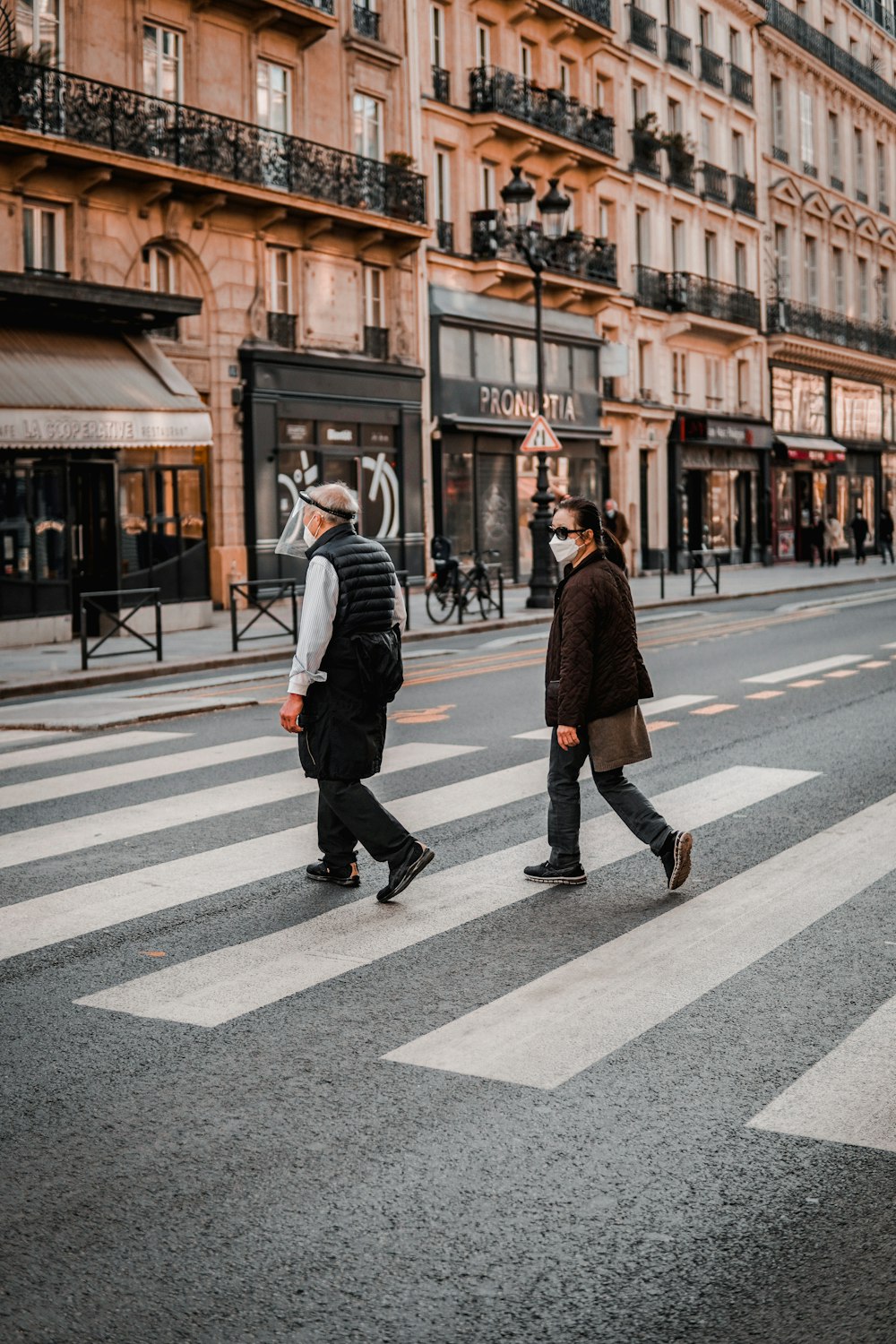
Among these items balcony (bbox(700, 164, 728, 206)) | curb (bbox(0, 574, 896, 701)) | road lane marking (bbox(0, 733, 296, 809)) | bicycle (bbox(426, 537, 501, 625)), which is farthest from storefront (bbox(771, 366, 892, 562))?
road lane marking (bbox(0, 733, 296, 809))

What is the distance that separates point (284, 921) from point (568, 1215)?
2921 mm

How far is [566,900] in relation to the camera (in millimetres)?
6711

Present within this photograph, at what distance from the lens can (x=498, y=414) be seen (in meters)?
34.2

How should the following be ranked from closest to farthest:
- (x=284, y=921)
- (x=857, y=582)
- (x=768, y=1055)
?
(x=768, y=1055)
(x=284, y=921)
(x=857, y=582)

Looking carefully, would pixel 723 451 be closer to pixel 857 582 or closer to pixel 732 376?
pixel 732 376

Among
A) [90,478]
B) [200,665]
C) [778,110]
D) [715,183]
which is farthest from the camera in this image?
[778,110]

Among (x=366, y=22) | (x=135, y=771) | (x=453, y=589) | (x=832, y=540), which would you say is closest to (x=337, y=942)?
(x=135, y=771)

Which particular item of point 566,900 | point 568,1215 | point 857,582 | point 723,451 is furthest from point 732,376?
point 568,1215

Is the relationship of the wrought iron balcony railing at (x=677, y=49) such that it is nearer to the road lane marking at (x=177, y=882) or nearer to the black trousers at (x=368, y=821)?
the road lane marking at (x=177, y=882)

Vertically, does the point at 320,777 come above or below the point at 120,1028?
above

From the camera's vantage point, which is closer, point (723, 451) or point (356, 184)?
point (356, 184)

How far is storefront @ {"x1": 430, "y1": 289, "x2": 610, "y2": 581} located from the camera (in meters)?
32.6

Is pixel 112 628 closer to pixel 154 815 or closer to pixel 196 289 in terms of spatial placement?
pixel 154 815

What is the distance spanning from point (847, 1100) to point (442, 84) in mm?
31694
